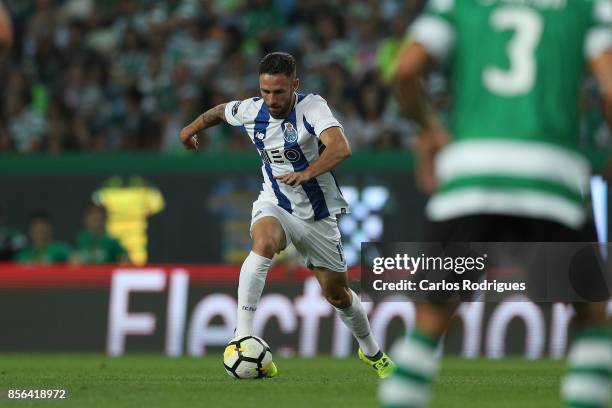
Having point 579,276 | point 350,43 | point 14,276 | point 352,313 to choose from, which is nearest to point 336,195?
point 352,313

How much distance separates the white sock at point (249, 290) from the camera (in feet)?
31.7

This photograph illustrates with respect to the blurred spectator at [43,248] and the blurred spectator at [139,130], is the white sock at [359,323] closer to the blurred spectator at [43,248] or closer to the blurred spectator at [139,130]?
the blurred spectator at [43,248]

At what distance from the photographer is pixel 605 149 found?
15.9 metres

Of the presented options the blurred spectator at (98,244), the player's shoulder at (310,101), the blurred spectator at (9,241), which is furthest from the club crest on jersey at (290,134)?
the blurred spectator at (9,241)

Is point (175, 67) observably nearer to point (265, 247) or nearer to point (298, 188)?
point (298, 188)

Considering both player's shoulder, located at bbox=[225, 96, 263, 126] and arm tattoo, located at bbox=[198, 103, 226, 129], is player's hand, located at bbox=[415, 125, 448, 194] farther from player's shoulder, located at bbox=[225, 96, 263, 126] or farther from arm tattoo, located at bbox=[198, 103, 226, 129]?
arm tattoo, located at bbox=[198, 103, 226, 129]

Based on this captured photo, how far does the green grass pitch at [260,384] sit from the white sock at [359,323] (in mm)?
227

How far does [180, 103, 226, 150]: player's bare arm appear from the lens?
10.6 m

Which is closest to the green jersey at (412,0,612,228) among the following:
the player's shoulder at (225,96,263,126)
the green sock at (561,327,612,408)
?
the green sock at (561,327,612,408)

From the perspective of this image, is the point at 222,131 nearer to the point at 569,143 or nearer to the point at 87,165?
the point at 87,165

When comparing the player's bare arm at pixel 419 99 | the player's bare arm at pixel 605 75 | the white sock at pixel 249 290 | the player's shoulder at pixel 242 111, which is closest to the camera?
the player's bare arm at pixel 605 75

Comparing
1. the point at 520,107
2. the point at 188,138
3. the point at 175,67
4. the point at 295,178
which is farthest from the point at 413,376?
the point at 175,67

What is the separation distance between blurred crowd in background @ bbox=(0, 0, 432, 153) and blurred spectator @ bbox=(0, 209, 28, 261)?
1130 mm

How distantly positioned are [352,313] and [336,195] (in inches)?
34.9
